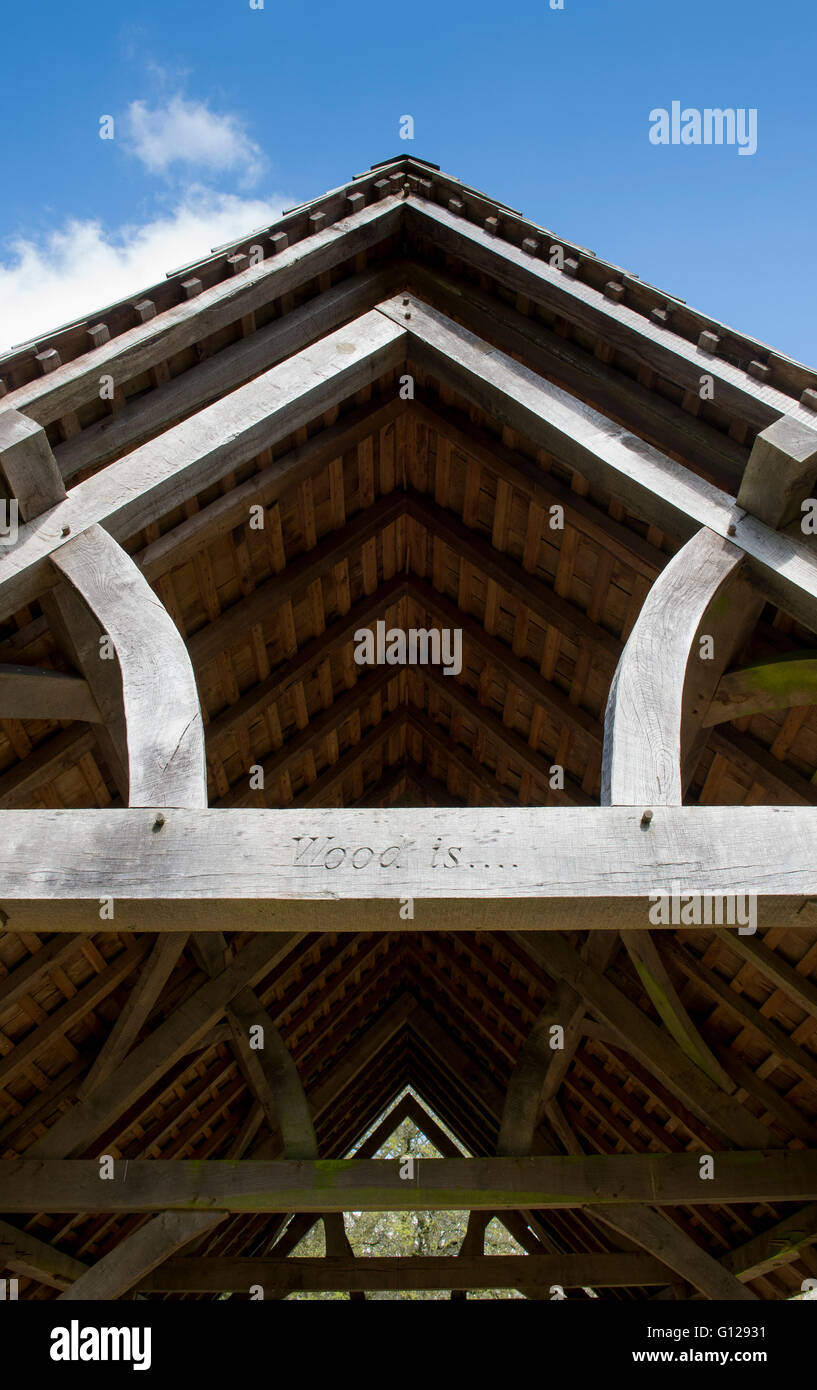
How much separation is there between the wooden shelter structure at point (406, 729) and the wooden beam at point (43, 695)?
0.02 metres

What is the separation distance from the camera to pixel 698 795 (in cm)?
552

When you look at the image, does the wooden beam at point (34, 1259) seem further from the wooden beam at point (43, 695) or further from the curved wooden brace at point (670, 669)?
the curved wooden brace at point (670, 669)

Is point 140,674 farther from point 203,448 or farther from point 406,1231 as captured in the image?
point 406,1231

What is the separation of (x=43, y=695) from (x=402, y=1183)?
3816 mm

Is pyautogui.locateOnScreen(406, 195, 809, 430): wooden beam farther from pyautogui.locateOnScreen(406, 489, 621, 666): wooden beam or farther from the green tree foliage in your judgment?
the green tree foliage

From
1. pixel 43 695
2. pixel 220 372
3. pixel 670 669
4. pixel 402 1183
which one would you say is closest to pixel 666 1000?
pixel 402 1183

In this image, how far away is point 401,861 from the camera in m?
2.73

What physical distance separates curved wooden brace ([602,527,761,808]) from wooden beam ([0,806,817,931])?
0.41 feet

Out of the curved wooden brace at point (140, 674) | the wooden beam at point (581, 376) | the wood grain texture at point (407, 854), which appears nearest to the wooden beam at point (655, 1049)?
the wooden beam at point (581, 376)

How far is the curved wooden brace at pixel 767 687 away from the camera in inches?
151

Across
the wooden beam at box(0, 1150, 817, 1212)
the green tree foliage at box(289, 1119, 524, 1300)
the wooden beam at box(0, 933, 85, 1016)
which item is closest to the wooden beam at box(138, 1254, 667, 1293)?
the wooden beam at box(0, 1150, 817, 1212)

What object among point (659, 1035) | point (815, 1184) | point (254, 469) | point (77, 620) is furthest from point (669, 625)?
point (815, 1184)
